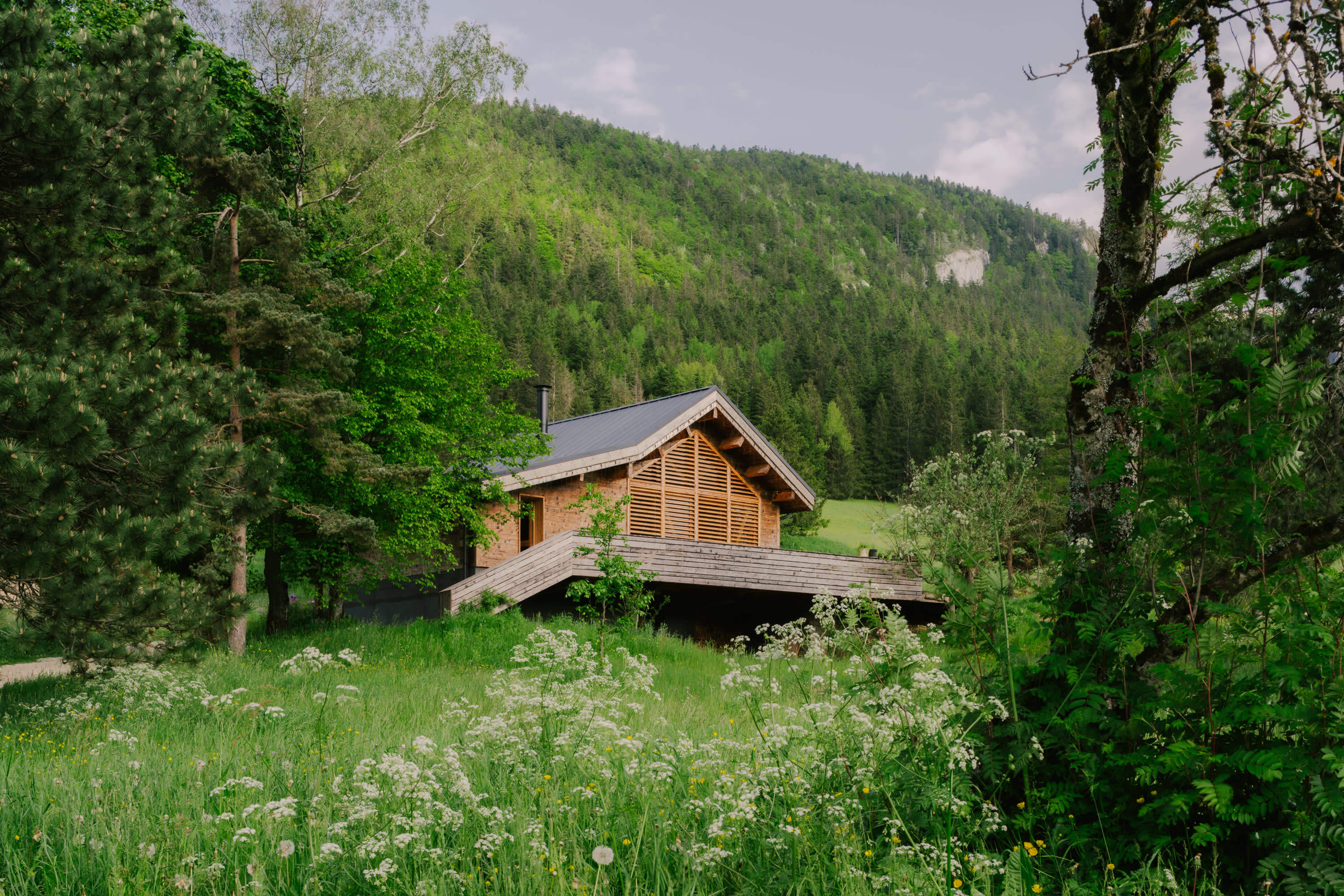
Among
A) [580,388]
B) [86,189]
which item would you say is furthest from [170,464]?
[580,388]

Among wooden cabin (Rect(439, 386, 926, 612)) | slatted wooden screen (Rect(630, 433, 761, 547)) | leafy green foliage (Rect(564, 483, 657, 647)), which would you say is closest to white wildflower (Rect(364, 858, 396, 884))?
leafy green foliage (Rect(564, 483, 657, 647))

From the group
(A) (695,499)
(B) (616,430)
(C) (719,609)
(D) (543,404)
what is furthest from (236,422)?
(C) (719,609)

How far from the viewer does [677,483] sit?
23797 mm

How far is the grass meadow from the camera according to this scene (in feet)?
10.5

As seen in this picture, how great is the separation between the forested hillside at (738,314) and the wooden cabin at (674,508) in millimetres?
5795

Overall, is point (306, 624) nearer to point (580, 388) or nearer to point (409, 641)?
point (409, 641)

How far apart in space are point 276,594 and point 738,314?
105 m

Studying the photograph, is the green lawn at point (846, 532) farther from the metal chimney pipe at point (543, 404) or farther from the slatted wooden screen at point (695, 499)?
the metal chimney pipe at point (543, 404)

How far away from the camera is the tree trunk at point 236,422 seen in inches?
555

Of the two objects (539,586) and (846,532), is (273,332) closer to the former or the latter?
(539,586)

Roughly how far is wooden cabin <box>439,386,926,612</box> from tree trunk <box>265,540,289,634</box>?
3943mm

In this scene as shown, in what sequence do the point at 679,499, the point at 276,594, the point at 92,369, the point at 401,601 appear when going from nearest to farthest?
the point at 92,369, the point at 276,594, the point at 401,601, the point at 679,499

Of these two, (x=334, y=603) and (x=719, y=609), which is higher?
(x=334, y=603)

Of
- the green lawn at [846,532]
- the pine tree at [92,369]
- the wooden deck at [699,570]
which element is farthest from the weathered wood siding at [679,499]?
the pine tree at [92,369]
